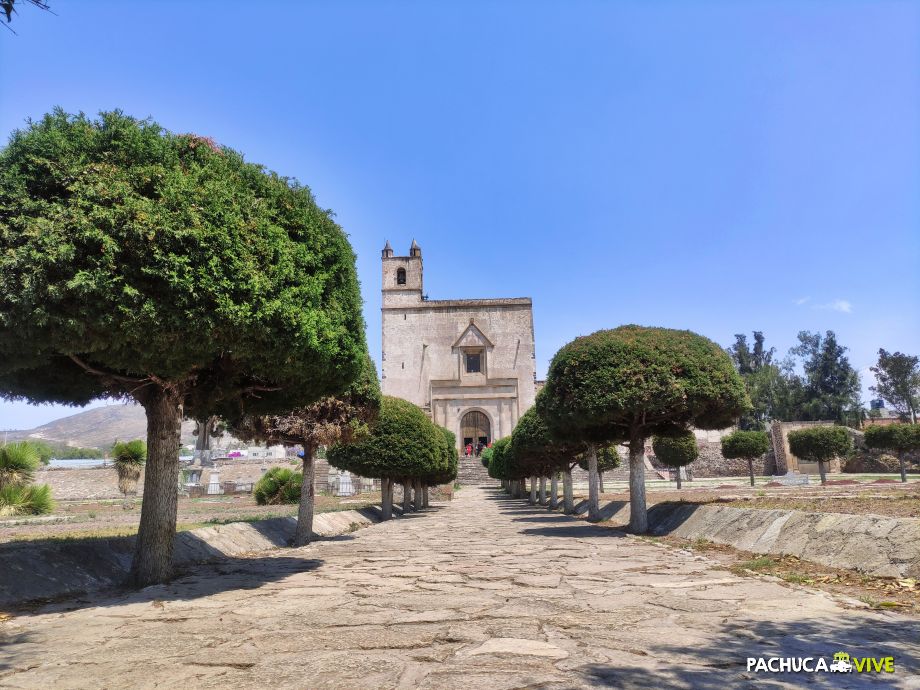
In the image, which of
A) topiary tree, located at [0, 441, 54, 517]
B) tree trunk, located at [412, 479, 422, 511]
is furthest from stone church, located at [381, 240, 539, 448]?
topiary tree, located at [0, 441, 54, 517]

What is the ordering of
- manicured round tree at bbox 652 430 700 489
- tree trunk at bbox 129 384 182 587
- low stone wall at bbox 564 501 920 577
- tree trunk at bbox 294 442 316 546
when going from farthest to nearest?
manicured round tree at bbox 652 430 700 489 → tree trunk at bbox 294 442 316 546 → tree trunk at bbox 129 384 182 587 → low stone wall at bbox 564 501 920 577

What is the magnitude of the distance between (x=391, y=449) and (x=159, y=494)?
971 centimetres

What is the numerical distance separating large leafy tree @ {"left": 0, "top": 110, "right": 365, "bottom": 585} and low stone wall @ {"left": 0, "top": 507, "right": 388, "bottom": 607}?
60 cm

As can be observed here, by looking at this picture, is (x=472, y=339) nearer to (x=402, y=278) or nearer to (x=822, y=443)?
(x=402, y=278)

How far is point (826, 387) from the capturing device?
65875 mm

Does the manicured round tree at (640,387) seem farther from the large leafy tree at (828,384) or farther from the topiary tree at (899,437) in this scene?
the large leafy tree at (828,384)

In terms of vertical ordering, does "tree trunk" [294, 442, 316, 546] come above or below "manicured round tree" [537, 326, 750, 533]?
below

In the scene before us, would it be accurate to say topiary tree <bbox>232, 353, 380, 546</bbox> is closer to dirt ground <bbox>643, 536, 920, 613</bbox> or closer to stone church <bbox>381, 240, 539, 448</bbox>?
dirt ground <bbox>643, 536, 920, 613</bbox>

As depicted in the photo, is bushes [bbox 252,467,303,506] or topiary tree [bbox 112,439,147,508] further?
topiary tree [bbox 112,439,147,508]

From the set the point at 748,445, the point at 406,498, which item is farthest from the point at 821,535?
the point at 748,445

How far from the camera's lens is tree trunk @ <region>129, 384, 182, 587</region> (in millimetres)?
6500

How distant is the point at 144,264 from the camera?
5.26 metres

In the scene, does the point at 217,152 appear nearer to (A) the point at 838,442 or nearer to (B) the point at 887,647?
(B) the point at 887,647

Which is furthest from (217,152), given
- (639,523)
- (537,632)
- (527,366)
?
(527,366)
